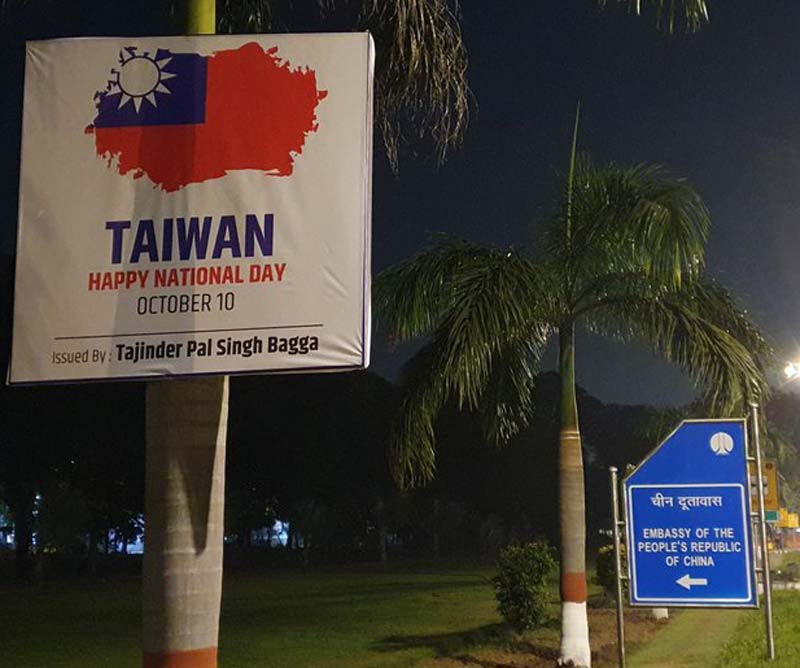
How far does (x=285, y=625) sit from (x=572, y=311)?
1048 centimetres

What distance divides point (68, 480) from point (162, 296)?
129 ft

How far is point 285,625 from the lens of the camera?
2100 cm

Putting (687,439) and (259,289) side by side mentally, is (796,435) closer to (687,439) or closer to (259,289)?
(687,439)

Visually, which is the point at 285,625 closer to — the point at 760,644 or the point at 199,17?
the point at 760,644

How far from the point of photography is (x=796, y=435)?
194ft

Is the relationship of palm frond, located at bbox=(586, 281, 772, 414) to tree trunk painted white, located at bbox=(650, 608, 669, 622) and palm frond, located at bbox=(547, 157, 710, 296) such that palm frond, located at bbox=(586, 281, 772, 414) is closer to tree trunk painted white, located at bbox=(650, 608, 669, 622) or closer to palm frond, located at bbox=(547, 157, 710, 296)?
palm frond, located at bbox=(547, 157, 710, 296)

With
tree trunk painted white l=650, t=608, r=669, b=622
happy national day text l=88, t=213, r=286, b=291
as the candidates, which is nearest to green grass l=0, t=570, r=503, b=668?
tree trunk painted white l=650, t=608, r=669, b=622

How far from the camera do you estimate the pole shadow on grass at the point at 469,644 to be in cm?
1589

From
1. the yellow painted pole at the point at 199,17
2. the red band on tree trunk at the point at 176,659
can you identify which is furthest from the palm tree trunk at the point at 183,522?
the yellow painted pole at the point at 199,17

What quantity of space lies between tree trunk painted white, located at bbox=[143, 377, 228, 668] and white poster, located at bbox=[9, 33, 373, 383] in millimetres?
443

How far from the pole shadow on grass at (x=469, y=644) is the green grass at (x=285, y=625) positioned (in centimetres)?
3

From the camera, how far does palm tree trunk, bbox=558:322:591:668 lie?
12453 millimetres

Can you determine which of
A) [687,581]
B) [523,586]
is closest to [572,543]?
[687,581]

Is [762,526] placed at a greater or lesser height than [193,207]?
lesser
